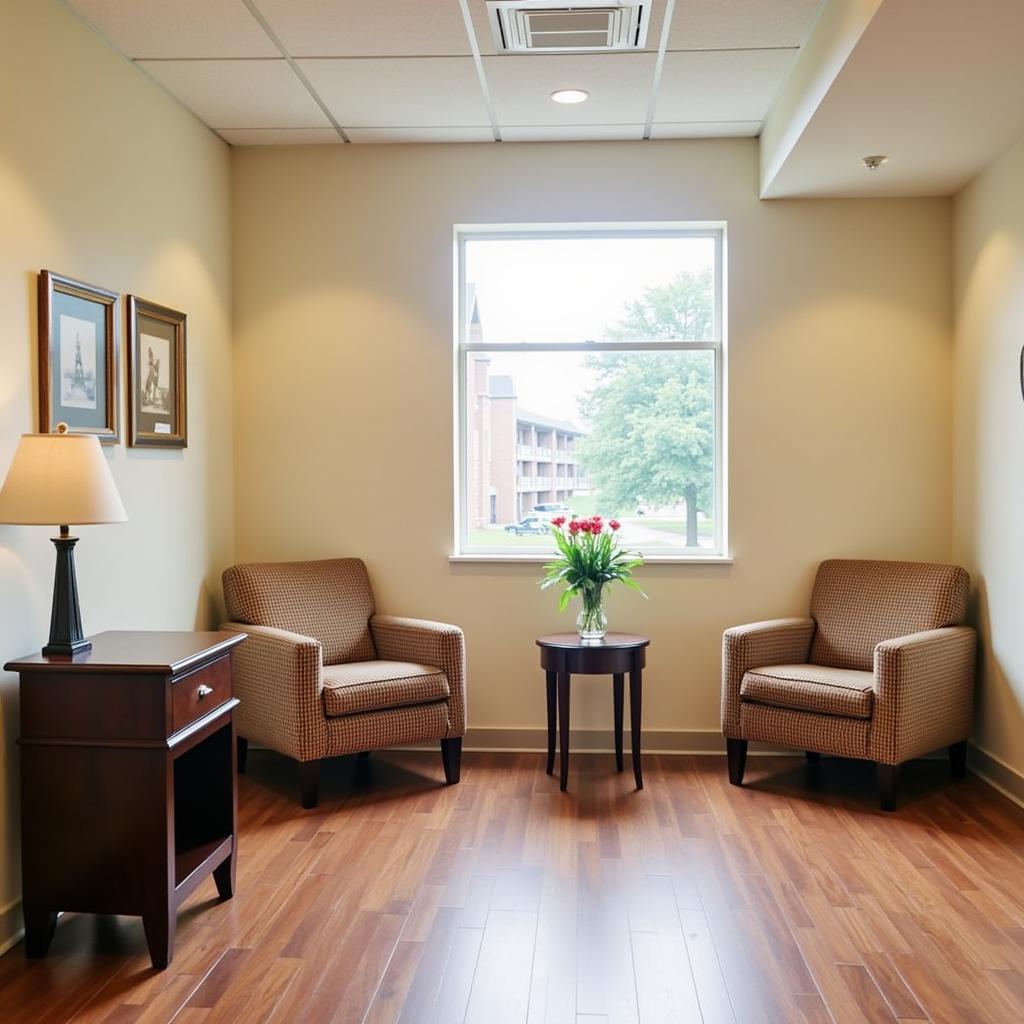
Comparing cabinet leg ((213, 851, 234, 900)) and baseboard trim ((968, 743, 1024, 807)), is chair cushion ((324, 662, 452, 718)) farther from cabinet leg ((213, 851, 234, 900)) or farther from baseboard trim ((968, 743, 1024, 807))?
baseboard trim ((968, 743, 1024, 807))

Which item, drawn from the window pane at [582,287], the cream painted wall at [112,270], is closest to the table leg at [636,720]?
the window pane at [582,287]

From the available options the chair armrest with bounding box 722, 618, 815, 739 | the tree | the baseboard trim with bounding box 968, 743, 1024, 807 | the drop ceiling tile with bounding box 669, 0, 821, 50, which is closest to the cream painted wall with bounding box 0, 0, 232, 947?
the tree

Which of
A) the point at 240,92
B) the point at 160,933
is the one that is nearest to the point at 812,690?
the point at 160,933

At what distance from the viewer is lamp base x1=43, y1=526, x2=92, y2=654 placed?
2.47 metres

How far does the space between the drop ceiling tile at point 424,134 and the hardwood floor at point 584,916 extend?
8.30ft

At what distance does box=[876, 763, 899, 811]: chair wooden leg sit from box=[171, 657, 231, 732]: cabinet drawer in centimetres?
218

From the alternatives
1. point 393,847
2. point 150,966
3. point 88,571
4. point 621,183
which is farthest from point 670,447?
point 150,966

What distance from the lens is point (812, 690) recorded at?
352 centimetres

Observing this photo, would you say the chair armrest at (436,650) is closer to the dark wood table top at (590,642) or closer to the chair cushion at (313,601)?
the chair cushion at (313,601)

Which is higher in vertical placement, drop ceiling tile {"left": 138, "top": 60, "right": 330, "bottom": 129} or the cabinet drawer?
drop ceiling tile {"left": 138, "top": 60, "right": 330, "bottom": 129}

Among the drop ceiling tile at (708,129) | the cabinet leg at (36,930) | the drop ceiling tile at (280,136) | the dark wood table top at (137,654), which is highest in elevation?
the drop ceiling tile at (708,129)

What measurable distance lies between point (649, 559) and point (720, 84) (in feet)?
5.91

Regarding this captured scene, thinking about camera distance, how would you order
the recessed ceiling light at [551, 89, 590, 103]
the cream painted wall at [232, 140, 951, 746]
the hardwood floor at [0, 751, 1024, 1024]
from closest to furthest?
the hardwood floor at [0, 751, 1024, 1024], the recessed ceiling light at [551, 89, 590, 103], the cream painted wall at [232, 140, 951, 746]

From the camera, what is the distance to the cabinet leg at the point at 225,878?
269 centimetres
